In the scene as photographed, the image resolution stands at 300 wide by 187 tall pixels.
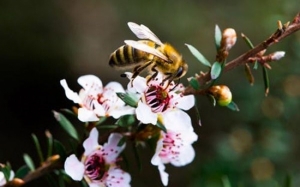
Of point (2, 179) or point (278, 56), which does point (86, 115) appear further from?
point (278, 56)

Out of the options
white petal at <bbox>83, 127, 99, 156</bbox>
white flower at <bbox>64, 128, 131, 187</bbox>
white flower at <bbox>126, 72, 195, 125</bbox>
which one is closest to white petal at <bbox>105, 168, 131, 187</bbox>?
white flower at <bbox>64, 128, 131, 187</bbox>

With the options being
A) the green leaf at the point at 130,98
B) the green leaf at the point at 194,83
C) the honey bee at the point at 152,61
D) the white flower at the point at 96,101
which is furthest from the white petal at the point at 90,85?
the green leaf at the point at 194,83

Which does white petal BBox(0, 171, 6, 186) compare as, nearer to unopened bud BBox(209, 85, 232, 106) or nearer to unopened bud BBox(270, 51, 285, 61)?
unopened bud BBox(209, 85, 232, 106)

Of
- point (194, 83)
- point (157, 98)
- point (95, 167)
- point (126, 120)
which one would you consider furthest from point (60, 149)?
point (194, 83)

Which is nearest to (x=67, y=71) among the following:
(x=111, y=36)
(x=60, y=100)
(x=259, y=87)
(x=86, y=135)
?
(x=60, y=100)

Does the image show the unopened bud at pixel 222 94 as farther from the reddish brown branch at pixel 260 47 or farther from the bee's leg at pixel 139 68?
the bee's leg at pixel 139 68

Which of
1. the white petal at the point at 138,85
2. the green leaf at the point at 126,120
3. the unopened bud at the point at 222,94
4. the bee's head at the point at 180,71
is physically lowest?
the unopened bud at the point at 222,94

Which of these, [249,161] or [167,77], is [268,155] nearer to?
[249,161]

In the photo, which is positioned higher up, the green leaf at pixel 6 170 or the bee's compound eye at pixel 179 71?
the bee's compound eye at pixel 179 71
